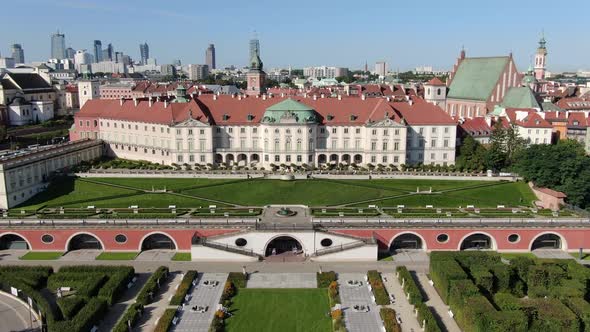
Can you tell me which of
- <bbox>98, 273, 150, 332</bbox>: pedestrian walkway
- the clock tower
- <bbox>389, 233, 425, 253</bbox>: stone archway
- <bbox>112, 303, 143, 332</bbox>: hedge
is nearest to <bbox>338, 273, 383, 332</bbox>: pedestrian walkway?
<bbox>389, 233, 425, 253</bbox>: stone archway

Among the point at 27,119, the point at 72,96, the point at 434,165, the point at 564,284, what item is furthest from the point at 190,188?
the point at 72,96

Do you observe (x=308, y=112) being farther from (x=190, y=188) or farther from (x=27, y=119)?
(x=27, y=119)

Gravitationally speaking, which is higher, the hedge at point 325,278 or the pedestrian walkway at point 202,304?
the hedge at point 325,278

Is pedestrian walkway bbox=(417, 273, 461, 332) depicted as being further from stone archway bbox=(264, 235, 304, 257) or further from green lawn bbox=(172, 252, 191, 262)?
green lawn bbox=(172, 252, 191, 262)

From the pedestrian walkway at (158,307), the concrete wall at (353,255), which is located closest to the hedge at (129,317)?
the pedestrian walkway at (158,307)

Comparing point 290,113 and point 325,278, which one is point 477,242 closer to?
point 325,278

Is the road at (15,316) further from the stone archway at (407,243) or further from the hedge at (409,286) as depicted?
the stone archway at (407,243)

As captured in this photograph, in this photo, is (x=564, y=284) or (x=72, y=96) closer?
(x=564, y=284)
